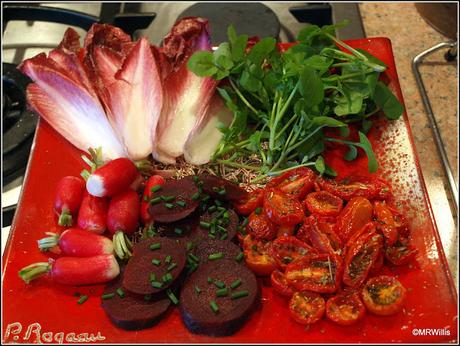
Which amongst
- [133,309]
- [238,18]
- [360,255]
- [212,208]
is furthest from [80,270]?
[238,18]

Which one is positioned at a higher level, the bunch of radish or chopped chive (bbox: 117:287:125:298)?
the bunch of radish

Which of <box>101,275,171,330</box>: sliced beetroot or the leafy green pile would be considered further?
the leafy green pile

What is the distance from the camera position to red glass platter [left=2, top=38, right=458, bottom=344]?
4.09 feet

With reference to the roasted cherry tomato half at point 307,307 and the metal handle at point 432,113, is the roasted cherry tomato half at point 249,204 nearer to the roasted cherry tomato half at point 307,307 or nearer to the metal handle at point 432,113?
the roasted cherry tomato half at point 307,307

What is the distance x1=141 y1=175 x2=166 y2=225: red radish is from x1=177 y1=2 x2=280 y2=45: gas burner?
0.75 meters

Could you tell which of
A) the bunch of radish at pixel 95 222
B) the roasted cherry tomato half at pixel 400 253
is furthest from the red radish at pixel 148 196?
the roasted cherry tomato half at pixel 400 253

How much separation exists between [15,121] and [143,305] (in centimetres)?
94

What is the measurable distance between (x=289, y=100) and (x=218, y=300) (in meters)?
0.63

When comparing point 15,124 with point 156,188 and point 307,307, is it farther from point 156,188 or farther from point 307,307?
point 307,307

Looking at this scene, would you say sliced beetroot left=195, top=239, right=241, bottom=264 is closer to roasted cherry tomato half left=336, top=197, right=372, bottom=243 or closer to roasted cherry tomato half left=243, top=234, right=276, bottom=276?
roasted cherry tomato half left=243, top=234, right=276, bottom=276

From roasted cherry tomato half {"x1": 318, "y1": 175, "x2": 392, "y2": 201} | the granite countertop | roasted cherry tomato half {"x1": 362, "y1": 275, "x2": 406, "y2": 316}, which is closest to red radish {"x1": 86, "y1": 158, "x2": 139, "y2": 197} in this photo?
roasted cherry tomato half {"x1": 318, "y1": 175, "x2": 392, "y2": 201}

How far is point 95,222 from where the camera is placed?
1411mm

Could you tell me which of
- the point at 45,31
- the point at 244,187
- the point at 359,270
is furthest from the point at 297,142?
the point at 45,31

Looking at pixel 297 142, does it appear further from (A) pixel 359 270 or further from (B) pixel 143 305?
(B) pixel 143 305
